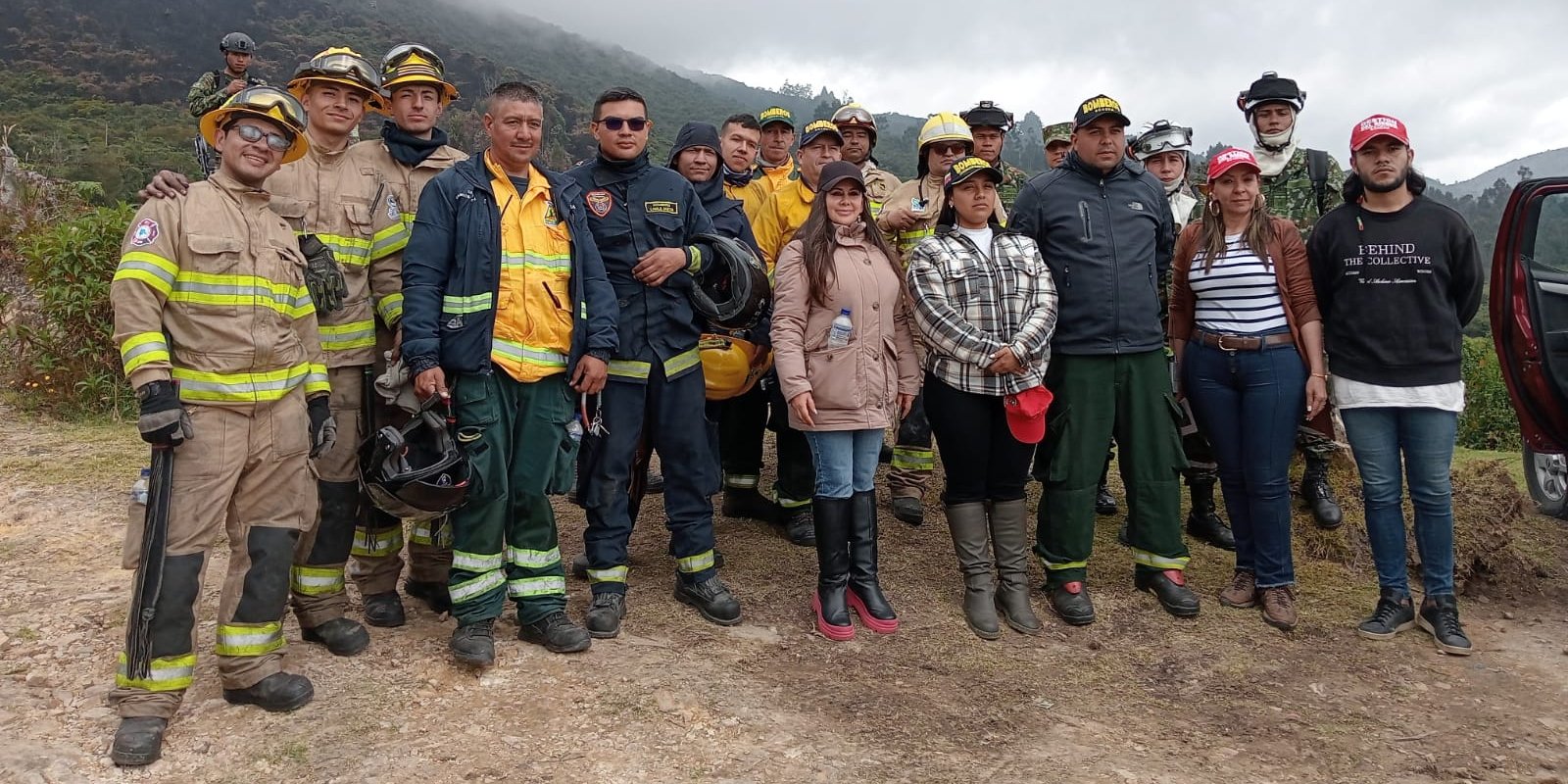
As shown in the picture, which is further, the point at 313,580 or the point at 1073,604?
the point at 1073,604

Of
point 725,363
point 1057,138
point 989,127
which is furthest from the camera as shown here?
point 1057,138

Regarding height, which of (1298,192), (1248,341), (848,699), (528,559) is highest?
(1298,192)

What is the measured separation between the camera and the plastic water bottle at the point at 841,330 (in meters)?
3.94

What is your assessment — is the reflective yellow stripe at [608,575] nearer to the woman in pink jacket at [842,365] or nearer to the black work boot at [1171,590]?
the woman in pink jacket at [842,365]

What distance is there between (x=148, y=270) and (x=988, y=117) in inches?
175

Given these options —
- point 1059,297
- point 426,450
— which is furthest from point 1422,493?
point 426,450

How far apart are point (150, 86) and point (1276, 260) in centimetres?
6017

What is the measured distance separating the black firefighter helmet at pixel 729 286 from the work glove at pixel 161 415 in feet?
6.53

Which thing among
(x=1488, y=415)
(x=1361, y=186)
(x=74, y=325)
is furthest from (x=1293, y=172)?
(x=1488, y=415)

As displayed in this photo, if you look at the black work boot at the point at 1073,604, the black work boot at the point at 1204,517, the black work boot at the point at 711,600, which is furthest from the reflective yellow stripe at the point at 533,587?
the black work boot at the point at 1204,517

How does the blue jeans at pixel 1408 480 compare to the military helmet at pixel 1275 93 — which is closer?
the blue jeans at pixel 1408 480

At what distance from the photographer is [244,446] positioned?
3.12 meters

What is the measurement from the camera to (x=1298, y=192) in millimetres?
5250

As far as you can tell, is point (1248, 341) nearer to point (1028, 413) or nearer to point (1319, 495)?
point (1028, 413)
